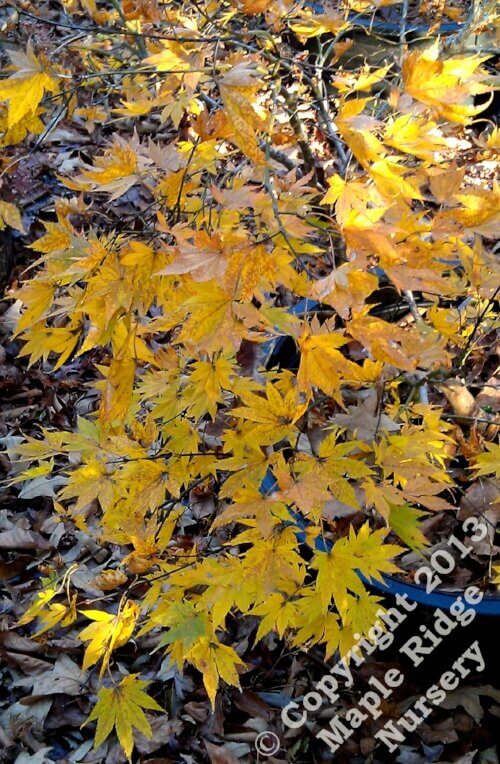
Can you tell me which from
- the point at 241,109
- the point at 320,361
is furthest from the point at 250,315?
the point at 241,109

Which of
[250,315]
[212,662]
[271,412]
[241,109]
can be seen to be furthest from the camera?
[212,662]

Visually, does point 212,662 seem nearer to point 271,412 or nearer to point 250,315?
point 271,412

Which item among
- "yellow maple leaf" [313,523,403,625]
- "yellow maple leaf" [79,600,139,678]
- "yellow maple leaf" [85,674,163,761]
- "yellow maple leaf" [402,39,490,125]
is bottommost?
"yellow maple leaf" [85,674,163,761]

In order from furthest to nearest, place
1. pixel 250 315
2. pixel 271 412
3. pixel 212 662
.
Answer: pixel 212 662
pixel 271 412
pixel 250 315

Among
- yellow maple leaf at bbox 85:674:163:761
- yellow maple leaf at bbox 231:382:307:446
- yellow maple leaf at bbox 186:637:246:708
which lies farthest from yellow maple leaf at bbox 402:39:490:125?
yellow maple leaf at bbox 85:674:163:761

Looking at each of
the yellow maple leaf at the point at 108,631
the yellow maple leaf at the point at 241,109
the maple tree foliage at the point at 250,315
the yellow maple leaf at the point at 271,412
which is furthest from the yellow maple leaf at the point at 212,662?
the yellow maple leaf at the point at 241,109

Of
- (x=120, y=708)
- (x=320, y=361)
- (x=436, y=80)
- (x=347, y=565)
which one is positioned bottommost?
(x=120, y=708)

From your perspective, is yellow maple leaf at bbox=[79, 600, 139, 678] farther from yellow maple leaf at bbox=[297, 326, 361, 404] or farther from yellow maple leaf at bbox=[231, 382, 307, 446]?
yellow maple leaf at bbox=[297, 326, 361, 404]

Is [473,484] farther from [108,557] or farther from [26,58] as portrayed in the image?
[26,58]

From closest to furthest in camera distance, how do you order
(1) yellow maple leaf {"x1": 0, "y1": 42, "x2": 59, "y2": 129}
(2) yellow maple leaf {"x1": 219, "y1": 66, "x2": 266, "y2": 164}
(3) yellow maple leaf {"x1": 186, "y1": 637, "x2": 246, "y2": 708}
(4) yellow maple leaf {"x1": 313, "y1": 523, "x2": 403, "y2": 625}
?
1. (2) yellow maple leaf {"x1": 219, "y1": 66, "x2": 266, "y2": 164}
2. (1) yellow maple leaf {"x1": 0, "y1": 42, "x2": 59, "y2": 129}
3. (4) yellow maple leaf {"x1": 313, "y1": 523, "x2": 403, "y2": 625}
4. (3) yellow maple leaf {"x1": 186, "y1": 637, "x2": 246, "y2": 708}

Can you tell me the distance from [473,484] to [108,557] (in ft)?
3.61

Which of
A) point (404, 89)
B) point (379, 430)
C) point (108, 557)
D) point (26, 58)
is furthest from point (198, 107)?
point (108, 557)

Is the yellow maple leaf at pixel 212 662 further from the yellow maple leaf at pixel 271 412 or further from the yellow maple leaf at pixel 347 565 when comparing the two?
the yellow maple leaf at pixel 271 412

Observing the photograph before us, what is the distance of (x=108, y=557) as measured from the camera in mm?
1907
